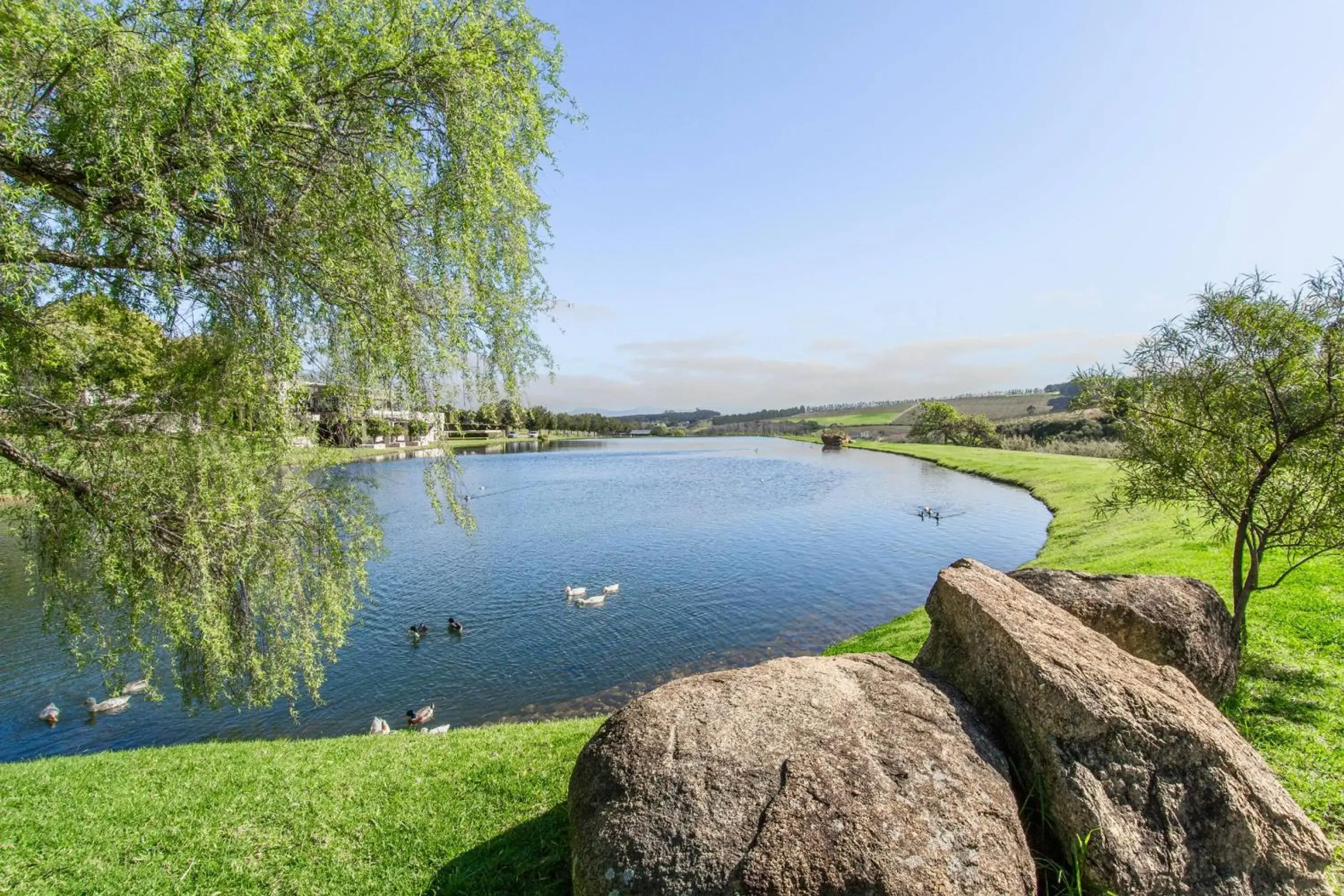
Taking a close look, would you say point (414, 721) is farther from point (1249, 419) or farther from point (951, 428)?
point (951, 428)

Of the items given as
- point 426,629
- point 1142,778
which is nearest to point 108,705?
point 426,629

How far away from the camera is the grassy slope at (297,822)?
232 inches

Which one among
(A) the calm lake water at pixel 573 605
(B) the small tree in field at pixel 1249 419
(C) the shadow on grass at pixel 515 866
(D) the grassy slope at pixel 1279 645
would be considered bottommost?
(A) the calm lake water at pixel 573 605

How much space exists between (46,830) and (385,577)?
2198cm

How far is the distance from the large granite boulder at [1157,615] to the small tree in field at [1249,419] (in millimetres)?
1900

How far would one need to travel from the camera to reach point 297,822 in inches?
277

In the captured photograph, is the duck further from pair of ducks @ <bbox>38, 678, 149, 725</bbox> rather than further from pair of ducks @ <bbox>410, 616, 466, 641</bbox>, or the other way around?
pair of ducks @ <bbox>410, 616, 466, 641</bbox>

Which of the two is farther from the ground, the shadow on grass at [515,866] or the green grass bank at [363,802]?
the shadow on grass at [515,866]

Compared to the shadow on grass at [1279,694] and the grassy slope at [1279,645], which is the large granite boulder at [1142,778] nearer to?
the grassy slope at [1279,645]

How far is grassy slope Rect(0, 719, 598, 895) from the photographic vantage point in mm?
5902

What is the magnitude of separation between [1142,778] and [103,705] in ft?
74.7

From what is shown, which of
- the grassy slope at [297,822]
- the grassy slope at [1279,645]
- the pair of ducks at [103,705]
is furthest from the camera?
the pair of ducks at [103,705]

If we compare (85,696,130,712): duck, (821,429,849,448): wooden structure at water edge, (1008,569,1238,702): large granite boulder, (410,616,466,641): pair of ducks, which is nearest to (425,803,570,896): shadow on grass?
(1008,569,1238,702): large granite boulder

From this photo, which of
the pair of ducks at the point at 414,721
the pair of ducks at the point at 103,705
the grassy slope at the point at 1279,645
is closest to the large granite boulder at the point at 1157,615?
the grassy slope at the point at 1279,645
